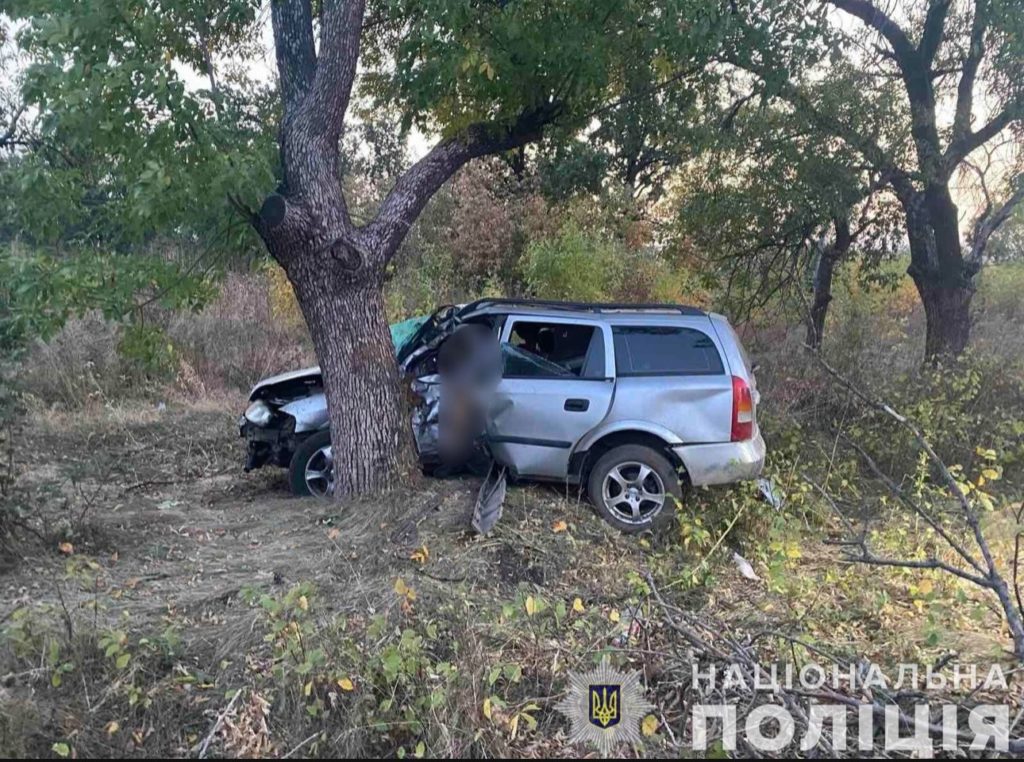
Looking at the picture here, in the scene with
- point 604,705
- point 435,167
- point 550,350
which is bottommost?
point 604,705

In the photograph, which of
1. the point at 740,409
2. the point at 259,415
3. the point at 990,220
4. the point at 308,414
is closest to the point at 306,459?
the point at 308,414

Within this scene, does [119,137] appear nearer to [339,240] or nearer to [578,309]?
[339,240]

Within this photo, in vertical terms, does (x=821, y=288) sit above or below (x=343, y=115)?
below

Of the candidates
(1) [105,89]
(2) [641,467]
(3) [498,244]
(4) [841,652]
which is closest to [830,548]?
(2) [641,467]

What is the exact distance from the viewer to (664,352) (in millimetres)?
7441

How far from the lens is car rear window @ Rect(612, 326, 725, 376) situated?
24.1ft

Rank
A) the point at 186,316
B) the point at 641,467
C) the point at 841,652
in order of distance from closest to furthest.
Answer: the point at 841,652 → the point at 641,467 → the point at 186,316

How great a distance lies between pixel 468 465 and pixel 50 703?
4.30 metres

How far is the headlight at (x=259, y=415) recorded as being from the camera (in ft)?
26.5

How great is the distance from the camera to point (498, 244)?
669 inches

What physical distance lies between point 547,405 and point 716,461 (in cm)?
150

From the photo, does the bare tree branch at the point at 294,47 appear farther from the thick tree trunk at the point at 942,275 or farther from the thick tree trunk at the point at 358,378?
the thick tree trunk at the point at 942,275

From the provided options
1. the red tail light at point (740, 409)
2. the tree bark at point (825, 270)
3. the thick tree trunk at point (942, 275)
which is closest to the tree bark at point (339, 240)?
the red tail light at point (740, 409)

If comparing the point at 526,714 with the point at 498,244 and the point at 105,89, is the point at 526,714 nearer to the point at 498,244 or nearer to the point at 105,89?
the point at 105,89
